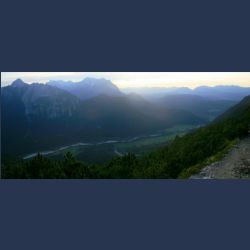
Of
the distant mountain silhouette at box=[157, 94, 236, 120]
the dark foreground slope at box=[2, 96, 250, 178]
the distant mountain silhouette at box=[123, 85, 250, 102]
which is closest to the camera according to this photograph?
the dark foreground slope at box=[2, 96, 250, 178]

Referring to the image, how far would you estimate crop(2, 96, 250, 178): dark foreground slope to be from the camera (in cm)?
1192

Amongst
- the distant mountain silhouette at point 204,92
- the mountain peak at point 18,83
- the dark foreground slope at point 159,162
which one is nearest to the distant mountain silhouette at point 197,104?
the distant mountain silhouette at point 204,92

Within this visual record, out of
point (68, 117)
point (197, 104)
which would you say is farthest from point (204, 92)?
point (68, 117)

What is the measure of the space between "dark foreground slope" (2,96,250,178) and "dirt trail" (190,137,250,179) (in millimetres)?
272

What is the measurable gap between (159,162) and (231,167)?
1909mm

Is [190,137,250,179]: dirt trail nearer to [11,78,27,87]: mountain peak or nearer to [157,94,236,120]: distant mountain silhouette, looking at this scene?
[157,94,236,120]: distant mountain silhouette

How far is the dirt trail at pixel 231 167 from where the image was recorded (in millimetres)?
11258

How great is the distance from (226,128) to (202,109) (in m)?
1.15

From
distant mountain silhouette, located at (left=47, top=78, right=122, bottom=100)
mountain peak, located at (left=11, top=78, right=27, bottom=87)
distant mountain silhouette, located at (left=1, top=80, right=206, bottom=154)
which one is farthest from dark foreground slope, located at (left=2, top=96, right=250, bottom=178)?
mountain peak, located at (left=11, top=78, right=27, bottom=87)

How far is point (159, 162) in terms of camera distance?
12047mm

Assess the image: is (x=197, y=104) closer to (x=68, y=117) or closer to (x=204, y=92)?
(x=204, y=92)

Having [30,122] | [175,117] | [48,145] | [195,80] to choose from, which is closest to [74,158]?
[48,145]

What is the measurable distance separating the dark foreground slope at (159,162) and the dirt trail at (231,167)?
0.27m

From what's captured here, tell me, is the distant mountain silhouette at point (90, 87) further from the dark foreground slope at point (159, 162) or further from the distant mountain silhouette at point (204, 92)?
the dark foreground slope at point (159, 162)
